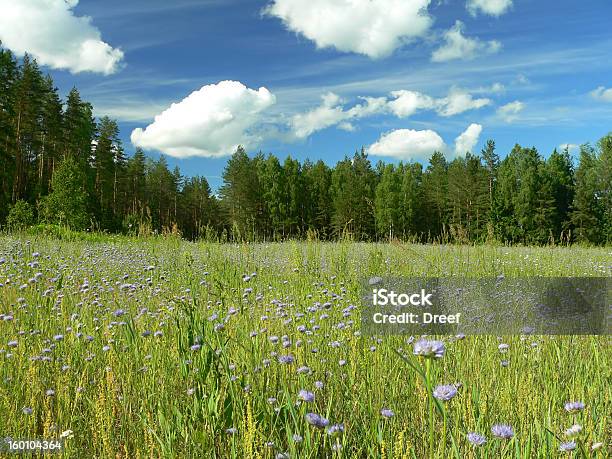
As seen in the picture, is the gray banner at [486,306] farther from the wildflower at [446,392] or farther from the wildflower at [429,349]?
the wildflower at [429,349]

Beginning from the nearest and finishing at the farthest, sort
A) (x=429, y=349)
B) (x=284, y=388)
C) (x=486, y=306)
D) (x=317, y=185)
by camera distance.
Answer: (x=429, y=349) → (x=284, y=388) → (x=486, y=306) → (x=317, y=185)

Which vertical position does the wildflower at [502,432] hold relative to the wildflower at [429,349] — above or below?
below

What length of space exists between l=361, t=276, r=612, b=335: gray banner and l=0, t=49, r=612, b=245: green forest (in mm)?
32942

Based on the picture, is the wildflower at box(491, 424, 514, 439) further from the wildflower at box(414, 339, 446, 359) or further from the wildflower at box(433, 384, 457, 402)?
the wildflower at box(414, 339, 446, 359)

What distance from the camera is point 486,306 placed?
4570 millimetres

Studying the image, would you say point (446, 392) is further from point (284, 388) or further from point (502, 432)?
point (284, 388)

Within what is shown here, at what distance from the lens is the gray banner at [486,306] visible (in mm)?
4000

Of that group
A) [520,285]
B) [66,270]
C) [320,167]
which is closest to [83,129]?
[320,167]

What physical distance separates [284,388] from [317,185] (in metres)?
54.8

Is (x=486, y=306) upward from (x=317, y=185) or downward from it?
downward

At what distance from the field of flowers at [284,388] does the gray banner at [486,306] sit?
0.29m

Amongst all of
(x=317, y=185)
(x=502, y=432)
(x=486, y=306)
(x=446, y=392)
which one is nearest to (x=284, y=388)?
(x=446, y=392)

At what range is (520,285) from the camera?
5.45 metres

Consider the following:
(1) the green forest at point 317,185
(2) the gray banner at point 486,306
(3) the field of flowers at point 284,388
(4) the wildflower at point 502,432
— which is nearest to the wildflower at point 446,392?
(3) the field of flowers at point 284,388
